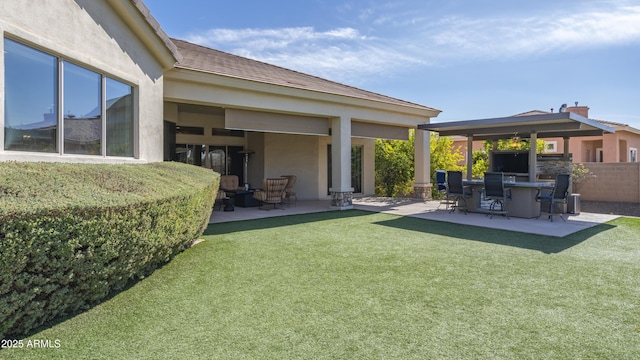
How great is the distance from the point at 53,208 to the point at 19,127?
2038mm

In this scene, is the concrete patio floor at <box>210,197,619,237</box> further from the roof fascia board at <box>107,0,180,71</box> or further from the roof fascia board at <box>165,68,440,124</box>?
the roof fascia board at <box>107,0,180,71</box>

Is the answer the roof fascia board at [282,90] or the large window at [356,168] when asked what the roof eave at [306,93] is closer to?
the roof fascia board at [282,90]

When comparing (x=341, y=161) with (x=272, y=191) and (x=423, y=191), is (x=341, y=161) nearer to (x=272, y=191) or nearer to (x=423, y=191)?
(x=272, y=191)

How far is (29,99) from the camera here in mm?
4449

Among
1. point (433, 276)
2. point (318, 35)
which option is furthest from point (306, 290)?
point (318, 35)

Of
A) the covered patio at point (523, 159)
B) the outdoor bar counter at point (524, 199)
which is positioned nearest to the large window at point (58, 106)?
the covered patio at point (523, 159)

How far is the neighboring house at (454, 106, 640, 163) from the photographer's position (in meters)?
20.9

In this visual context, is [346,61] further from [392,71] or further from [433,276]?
[433,276]

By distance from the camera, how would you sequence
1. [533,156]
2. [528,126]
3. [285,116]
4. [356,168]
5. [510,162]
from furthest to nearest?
[356,168] → [510,162] → [285,116] → [533,156] → [528,126]

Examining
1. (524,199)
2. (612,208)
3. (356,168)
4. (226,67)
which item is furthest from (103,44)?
(612,208)

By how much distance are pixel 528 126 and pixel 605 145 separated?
15.2 m

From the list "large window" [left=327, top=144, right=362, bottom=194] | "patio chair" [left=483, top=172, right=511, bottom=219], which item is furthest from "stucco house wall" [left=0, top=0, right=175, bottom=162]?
"large window" [left=327, top=144, right=362, bottom=194]

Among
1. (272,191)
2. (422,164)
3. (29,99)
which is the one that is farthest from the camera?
(422,164)

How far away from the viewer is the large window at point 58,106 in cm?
424
